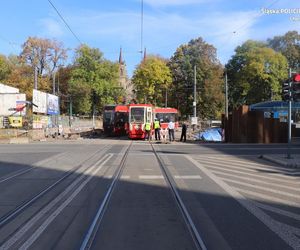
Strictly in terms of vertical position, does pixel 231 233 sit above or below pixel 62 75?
below

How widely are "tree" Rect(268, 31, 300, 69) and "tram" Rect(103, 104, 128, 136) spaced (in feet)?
186

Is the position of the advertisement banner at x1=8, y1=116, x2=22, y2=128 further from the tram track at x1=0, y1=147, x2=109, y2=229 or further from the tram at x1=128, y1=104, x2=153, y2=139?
the tram track at x1=0, y1=147, x2=109, y2=229

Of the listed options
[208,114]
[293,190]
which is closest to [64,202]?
[293,190]

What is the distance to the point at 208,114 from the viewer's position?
3469 inches

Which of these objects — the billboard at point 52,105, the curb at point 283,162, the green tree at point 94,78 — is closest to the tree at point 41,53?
the green tree at point 94,78

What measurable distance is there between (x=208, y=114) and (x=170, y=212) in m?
79.6

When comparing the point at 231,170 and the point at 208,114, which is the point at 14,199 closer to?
the point at 231,170

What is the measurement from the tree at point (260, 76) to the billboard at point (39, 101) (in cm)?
4888

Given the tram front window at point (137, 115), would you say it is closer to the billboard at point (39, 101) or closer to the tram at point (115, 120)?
the tram at point (115, 120)

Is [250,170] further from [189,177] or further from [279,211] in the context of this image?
[279,211]

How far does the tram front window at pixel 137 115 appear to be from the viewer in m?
42.5

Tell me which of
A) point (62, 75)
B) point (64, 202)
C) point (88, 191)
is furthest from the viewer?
point (62, 75)

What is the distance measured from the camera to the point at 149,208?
9625mm

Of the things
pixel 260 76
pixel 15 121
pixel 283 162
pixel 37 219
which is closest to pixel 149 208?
pixel 37 219
